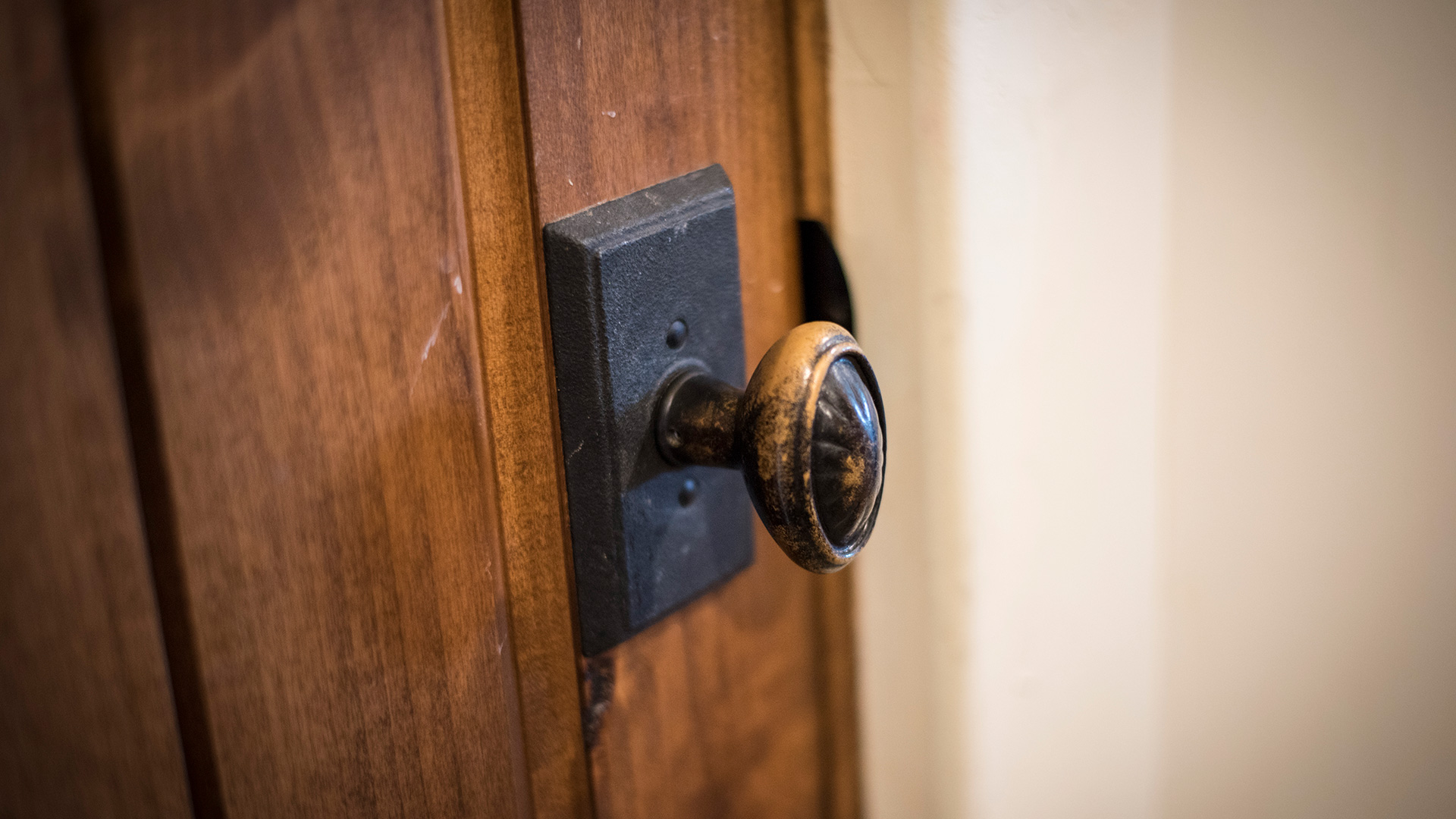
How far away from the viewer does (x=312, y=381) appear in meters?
0.27

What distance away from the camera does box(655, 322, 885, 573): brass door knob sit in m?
0.33

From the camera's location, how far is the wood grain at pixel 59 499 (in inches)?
8.6

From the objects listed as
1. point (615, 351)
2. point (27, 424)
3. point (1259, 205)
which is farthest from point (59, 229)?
point (1259, 205)

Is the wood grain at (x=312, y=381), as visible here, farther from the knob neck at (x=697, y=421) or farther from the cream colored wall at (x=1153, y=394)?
the cream colored wall at (x=1153, y=394)

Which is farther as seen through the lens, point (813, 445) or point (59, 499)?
point (813, 445)

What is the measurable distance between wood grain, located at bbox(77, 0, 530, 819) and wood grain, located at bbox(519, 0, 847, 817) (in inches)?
2.2

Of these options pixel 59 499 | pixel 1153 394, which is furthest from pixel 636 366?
pixel 1153 394

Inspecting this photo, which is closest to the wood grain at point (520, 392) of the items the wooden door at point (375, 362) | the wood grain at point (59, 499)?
the wooden door at point (375, 362)

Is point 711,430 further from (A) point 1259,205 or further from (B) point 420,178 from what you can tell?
(A) point 1259,205

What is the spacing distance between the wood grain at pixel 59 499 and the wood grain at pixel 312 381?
0.01 m

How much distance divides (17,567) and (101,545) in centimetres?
2

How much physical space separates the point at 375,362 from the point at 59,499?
83mm

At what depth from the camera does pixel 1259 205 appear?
517 mm

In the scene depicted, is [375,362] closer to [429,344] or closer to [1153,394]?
[429,344]
